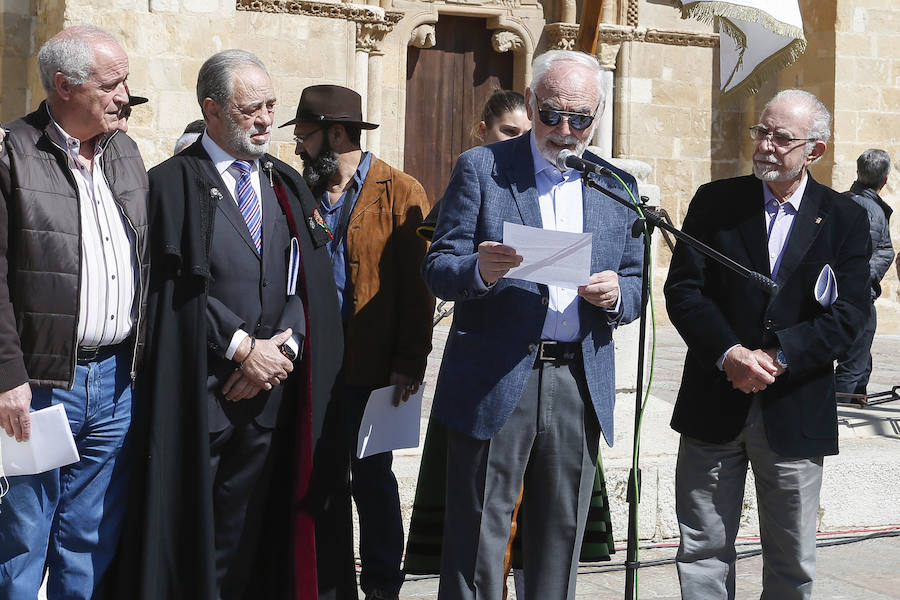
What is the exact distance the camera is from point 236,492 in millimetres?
3693

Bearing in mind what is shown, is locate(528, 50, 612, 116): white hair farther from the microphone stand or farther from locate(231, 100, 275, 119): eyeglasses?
locate(231, 100, 275, 119): eyeglasses

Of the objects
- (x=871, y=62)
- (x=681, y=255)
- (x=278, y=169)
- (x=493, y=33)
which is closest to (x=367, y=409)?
(x=278, y=169)

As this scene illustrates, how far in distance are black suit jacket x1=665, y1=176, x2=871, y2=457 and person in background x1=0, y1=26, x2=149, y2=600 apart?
5.90 ft

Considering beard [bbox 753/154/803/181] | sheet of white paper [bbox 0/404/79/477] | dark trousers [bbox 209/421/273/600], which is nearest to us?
sheet of white paper [bbox 0/404/79/477]

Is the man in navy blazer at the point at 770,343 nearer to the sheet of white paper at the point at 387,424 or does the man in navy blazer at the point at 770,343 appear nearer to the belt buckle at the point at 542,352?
the belt buckle at the point at 542,352

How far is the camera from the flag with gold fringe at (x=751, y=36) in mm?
4250

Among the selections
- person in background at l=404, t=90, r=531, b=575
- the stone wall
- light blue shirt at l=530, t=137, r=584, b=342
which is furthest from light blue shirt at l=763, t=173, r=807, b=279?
the stone wall

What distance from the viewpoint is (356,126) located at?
4.41 meters

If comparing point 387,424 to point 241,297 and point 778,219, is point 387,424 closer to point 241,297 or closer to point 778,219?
point 241,297

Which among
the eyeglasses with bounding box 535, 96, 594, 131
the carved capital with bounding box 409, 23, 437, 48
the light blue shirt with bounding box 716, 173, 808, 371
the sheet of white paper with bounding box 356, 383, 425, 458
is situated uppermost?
the carved capital with bounding box 409, 23, 437, 48

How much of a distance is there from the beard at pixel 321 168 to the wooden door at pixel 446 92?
9217 millimetres

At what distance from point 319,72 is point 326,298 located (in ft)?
26.2

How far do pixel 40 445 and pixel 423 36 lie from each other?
1074cm

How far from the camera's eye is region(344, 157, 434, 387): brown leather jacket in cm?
426
